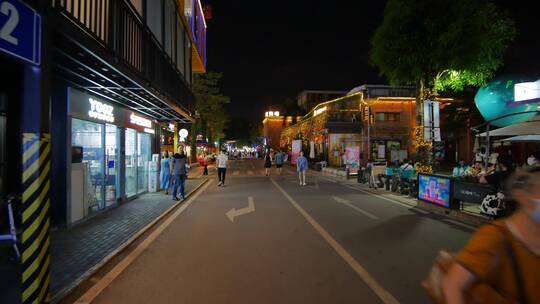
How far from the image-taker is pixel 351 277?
552cm

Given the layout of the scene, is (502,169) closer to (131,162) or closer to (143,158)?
(131,162)

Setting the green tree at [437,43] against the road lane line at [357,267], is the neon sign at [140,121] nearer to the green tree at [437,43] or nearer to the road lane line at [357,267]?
the road lane line at [357,267]

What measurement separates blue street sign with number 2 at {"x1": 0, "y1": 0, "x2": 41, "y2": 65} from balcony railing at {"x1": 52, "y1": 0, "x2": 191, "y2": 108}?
1543mm

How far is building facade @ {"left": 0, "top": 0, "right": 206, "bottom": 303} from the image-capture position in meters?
4.33

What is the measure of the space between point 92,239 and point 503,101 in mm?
14222

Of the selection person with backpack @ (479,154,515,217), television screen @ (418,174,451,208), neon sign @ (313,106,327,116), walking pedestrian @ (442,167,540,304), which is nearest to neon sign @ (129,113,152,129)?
television screen @ (418,174,451,208)

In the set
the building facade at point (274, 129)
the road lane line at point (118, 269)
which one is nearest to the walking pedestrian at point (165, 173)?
the road lane line at point (118, 269)

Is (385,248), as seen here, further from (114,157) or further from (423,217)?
(114,157)

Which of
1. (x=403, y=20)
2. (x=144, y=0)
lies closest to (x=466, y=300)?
(x=144, y=0)

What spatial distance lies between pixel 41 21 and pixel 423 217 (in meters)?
9.93

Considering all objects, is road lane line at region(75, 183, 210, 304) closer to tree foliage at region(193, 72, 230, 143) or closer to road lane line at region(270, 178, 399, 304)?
road lane line at region(270, 178, 399, 304)

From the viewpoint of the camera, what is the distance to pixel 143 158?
1628cm

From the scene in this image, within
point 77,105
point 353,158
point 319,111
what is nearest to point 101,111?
point 77,105

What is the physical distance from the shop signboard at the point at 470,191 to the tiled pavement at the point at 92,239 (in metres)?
8.36
